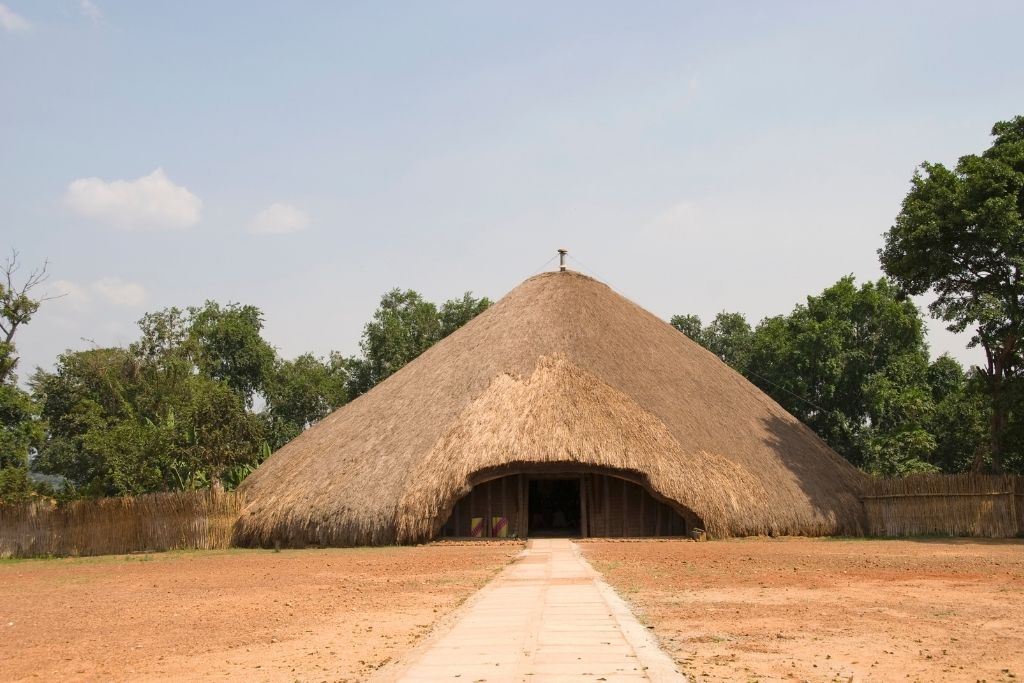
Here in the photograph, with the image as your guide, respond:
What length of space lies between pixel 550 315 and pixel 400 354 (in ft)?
71.5

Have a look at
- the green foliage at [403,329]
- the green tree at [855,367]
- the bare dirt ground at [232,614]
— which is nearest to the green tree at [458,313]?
the green foliage at [403,329]

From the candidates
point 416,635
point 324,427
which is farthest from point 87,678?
point 324,427

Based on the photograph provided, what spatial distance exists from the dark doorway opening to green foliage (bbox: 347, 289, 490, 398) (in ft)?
65.6

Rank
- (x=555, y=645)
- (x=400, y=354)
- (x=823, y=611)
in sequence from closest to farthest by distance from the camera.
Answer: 1. (x=555, y=645)
2. (x=823, y=611)
3. (x=400, y=354)

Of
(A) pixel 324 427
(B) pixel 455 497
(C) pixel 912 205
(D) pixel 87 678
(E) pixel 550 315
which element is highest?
(C) pixel 912 205

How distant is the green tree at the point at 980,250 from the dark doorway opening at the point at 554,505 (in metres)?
10.9

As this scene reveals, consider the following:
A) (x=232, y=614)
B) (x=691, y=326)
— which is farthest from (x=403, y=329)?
(x=232, y=614)

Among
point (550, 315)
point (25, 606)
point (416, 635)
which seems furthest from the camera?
point (550, 315)

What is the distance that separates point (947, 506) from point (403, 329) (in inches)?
1204

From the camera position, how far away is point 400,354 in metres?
49.0

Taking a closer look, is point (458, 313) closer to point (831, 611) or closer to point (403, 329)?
point (403, 329)

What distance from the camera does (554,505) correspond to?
29.4 metres

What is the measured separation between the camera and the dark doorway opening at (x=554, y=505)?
28.6 m

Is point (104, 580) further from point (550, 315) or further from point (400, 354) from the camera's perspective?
point (400, 354)
